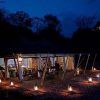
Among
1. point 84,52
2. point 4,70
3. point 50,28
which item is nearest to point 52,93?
point 4,70

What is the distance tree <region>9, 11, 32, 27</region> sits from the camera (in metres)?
62.8

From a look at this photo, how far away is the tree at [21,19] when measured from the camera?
62844mm

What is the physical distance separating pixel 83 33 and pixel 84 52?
23.0 m

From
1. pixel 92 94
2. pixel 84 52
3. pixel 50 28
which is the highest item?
pixel 50 28

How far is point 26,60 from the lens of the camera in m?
32.3

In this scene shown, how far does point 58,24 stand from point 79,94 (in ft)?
177

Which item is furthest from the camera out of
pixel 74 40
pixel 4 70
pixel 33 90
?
pixel 74 40

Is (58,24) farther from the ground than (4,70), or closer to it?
farther from the ground

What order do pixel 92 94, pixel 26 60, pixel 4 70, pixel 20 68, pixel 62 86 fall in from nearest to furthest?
pixel 92 94 → pixel 62 86 → pixel 20 68 → pixel 4 70 → pixel 26 60

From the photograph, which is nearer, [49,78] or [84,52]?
[49,78]

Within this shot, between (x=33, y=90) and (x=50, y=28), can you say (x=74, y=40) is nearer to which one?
A: (x=50, y=28)

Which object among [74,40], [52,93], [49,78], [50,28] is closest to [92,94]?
[52,93]

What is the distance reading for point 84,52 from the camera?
30328mm

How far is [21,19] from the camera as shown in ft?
210
